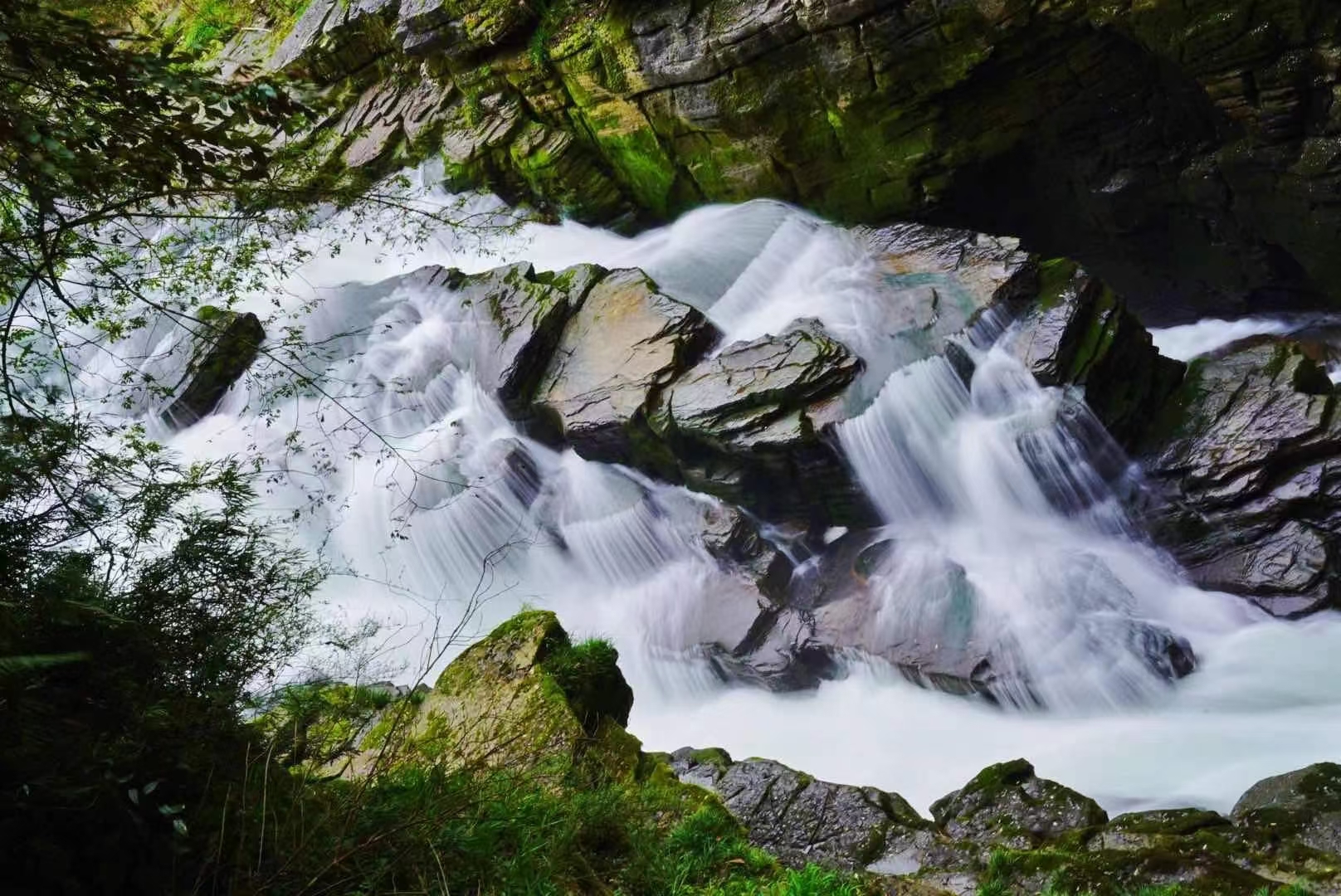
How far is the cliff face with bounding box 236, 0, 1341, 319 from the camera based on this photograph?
31.7ft

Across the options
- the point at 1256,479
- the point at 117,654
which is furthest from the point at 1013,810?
the point at 117,654

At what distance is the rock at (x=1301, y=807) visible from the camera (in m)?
5.12

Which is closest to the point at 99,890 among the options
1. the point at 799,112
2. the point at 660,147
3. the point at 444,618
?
the point at 444,618

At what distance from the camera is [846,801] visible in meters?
6.15

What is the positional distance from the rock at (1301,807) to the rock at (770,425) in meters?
4.41

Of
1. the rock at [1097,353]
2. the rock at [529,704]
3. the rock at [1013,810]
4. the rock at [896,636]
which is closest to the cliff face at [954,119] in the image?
the rock at [1097,353]

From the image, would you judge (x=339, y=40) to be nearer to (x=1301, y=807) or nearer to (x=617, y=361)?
(x=617, y=361)

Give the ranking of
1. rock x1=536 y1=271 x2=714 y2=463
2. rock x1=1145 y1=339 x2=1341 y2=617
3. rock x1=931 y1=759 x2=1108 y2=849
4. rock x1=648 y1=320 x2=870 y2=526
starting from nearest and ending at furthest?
rock x1=931 y1=759 x2=1108 y2=849
rock x1=1145 y1=339 x2=1341 y2=617
rock x1=648 y1=320 x2=870 y2=526
rock x1=536 y1=271 x2=714 y2=463

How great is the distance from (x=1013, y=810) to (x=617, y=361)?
20.2 ft

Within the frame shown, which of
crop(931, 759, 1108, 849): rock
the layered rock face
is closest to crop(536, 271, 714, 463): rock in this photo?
the layered rock face

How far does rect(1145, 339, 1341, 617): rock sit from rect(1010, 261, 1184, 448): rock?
0.28 meters

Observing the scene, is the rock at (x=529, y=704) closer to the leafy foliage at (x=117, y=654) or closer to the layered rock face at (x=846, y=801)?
the layered rock face at (x=846, y=801)

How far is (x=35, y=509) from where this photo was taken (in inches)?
133

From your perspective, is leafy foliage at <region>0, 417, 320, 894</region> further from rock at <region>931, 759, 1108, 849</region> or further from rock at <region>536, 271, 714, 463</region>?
rock at <region>536, 271, 714, 463</region>
